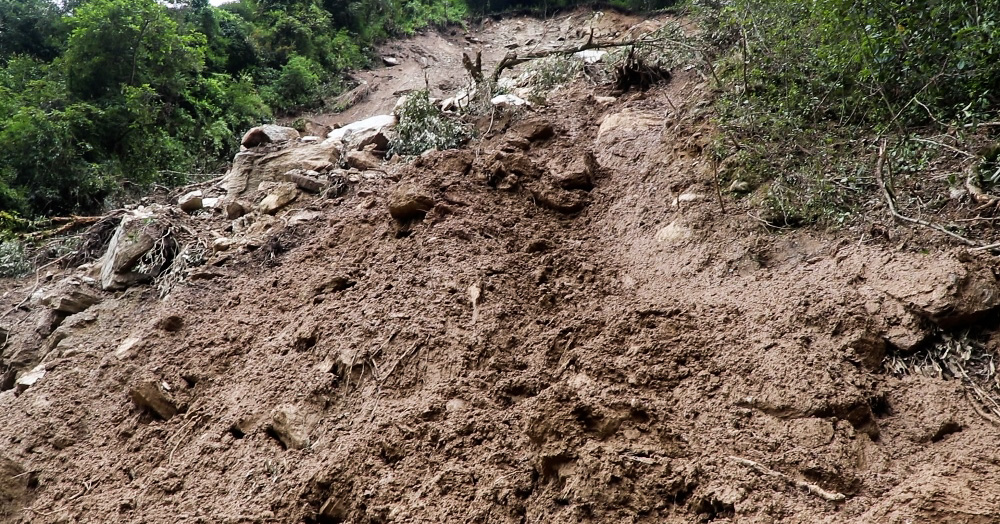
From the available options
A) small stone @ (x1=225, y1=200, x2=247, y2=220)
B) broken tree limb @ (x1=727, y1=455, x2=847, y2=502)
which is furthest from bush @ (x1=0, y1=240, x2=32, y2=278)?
broken tree limb @ (x1=727, y1=455, x2=847, y2=502)

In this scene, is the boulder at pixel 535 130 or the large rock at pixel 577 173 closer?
the large rock at pixel 577 173

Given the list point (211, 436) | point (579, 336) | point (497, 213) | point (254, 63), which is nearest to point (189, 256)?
point (211, 436)

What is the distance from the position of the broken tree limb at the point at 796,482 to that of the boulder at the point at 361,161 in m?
4.13

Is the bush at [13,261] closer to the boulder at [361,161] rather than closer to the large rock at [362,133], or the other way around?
the large rock at [362,133]

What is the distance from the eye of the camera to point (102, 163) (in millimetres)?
7867

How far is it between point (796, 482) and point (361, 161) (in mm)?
4400

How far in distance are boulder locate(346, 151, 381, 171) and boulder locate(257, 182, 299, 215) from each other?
0.56 metres

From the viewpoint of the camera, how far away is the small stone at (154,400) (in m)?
2.94

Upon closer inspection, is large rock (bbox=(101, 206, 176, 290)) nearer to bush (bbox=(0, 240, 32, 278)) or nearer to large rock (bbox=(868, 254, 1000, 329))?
bush (bbox=(0, 240, 32, 278))

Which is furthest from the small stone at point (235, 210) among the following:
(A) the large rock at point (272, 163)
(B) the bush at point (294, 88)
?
(B) the bush at point (294, 88)

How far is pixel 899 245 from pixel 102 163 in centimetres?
914

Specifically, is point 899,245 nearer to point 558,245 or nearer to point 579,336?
point 579,336

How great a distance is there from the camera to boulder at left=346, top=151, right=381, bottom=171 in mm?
5148

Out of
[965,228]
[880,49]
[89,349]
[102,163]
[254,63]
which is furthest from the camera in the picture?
[254,63]
